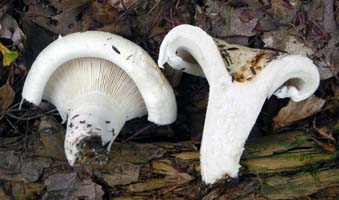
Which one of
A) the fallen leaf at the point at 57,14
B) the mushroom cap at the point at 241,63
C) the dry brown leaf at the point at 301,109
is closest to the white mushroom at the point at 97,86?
the mushroom cap at the point at 241,63

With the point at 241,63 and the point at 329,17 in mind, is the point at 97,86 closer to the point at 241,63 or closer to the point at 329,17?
the point at 241,63

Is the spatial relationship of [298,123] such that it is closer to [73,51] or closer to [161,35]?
[161,35]

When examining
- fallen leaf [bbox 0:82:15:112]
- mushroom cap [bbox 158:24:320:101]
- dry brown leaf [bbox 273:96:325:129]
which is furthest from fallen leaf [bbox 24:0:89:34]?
dry brown leaf [bbox 273:96:325:129]

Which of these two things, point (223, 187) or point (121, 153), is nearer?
point (223, 187)

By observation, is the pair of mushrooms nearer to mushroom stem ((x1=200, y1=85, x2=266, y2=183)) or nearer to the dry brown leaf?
mushroom stem ((x1=200, y1=85, x2=266, y2=183))

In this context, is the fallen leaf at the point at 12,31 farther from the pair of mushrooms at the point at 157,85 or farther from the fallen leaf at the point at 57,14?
the pair of mushrooms at the point at 157,85

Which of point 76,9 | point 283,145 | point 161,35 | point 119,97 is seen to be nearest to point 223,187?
point 283,145

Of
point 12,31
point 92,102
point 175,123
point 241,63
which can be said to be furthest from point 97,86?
point 241,63
